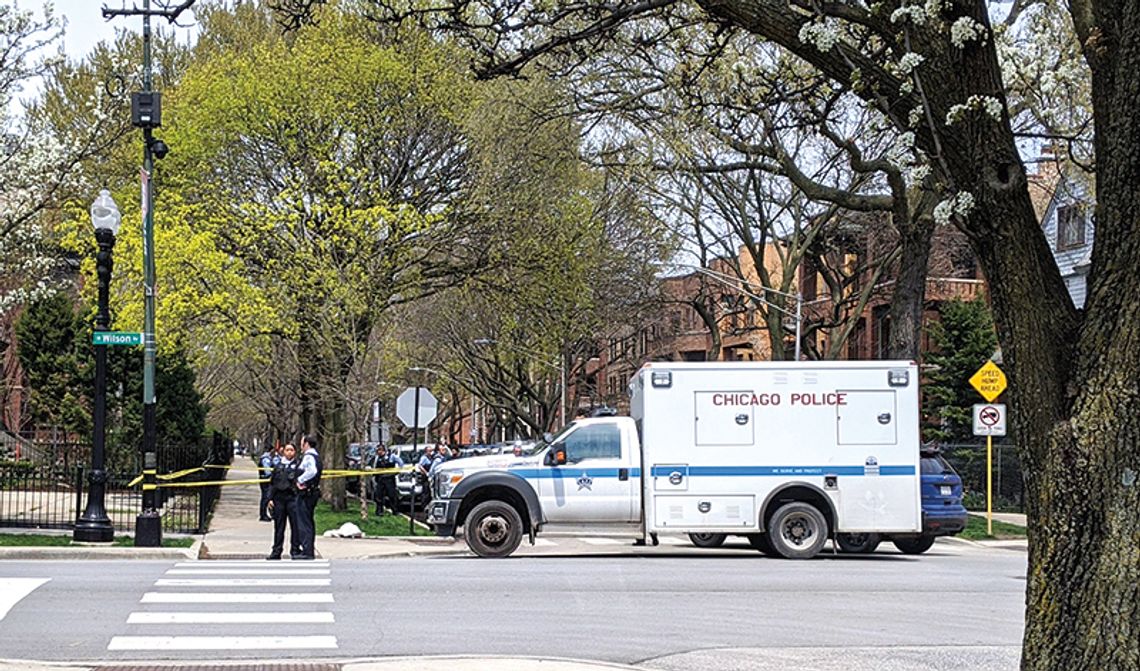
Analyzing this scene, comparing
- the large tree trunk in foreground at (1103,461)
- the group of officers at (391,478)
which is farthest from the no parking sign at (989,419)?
the large tree trunk in foreground at (1103,461)

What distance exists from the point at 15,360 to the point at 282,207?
24.4 meters

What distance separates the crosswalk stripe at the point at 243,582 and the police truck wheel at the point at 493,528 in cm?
451

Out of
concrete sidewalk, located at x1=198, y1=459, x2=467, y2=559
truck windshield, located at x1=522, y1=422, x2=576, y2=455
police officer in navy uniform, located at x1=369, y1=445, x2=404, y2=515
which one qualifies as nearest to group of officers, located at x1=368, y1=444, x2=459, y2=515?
police officer in navy uniform, located at x1=369, y1=445, x2=404, y2=515

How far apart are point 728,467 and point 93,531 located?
994cm

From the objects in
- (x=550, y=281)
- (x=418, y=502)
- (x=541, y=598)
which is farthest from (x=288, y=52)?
(x=541, y=598)

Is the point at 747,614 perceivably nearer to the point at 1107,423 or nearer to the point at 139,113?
the point at 1107,423

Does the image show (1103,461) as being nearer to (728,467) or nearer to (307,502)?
(728,467)

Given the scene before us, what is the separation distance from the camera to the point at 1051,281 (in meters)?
6.62

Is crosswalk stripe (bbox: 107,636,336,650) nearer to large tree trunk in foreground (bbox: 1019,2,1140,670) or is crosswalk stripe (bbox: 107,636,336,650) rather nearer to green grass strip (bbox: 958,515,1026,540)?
large tree trunk in foreground (bbox: 1019,2,1140,670)

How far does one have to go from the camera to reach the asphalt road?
11531 millimetres

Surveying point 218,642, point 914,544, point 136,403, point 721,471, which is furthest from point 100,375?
point 136,403

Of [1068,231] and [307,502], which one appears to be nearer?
[307,502]

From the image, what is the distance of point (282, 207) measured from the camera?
30594 mm

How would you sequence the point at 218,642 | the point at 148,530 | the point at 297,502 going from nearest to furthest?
1. the point at 218,642
2. the point at 297,502
3. the point at 148,530
